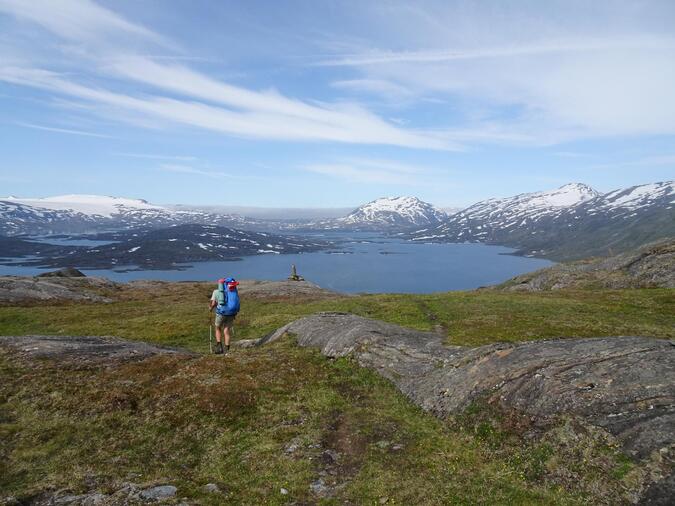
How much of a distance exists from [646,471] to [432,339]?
692 inches

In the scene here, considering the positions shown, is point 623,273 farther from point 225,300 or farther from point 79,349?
point 79,349

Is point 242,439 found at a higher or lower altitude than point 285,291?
higher

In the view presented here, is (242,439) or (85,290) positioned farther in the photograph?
(85,290)

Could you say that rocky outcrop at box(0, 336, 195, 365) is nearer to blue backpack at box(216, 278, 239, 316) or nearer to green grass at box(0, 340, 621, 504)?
green grass at box(0, 340, 621, 504)

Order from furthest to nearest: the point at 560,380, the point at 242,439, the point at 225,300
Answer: the point at 225,300
the point at 242,439
the point at 560,380

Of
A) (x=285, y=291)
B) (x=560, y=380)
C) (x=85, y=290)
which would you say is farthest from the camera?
(x=285, y=291)

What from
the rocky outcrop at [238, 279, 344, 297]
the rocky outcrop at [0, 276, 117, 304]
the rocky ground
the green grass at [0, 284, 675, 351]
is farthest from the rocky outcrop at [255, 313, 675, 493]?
the rocky outcrop at [0, 276, 117, 304]

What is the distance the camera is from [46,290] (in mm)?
74750

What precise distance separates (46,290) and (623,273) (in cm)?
10231

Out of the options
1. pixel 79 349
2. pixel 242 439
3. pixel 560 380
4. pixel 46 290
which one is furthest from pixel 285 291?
pixel 560 380

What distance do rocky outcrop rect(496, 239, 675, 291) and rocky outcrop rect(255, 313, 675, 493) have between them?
56859 mm

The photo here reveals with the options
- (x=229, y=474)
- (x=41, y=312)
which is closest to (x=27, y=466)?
(x=229, y=474)

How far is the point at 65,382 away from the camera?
21.6 m

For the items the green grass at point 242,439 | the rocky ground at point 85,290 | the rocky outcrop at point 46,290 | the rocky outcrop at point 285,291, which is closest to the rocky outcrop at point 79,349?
the green grass at point 242,439
